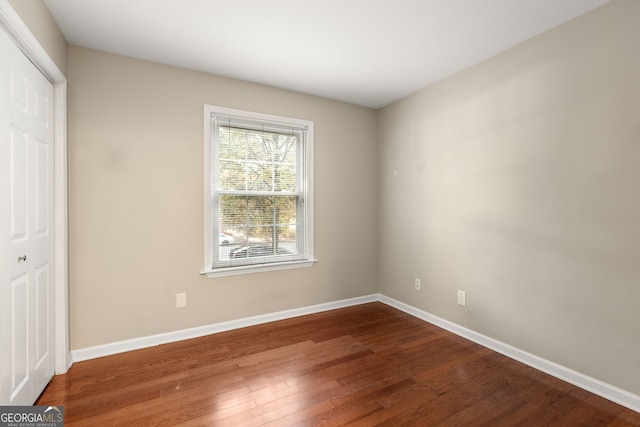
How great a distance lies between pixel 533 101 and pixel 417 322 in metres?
2.30

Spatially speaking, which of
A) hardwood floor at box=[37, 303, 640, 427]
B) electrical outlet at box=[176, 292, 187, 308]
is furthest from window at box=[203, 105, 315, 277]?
hardwood floor at box=[37, 303, 640, 427]

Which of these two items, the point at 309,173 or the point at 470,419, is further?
the point at 309,173

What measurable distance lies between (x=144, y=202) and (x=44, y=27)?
52.3 inches

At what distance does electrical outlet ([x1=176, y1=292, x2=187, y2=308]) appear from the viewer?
2780 millimetres

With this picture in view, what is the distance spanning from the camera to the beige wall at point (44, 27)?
162cm

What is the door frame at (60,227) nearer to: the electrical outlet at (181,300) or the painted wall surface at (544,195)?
the electrical outlet at (181,300)

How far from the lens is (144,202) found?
264 cm

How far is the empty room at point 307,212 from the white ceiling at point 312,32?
0.02 meters

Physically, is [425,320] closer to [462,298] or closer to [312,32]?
[462,298]

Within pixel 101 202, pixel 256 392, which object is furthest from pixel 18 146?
pixel 256 392

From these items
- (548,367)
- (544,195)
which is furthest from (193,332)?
(544,195)

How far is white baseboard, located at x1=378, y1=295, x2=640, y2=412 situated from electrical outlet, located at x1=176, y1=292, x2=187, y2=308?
246cm

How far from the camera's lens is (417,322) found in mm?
3201

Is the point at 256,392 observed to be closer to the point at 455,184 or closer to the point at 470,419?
the point at 470,419
